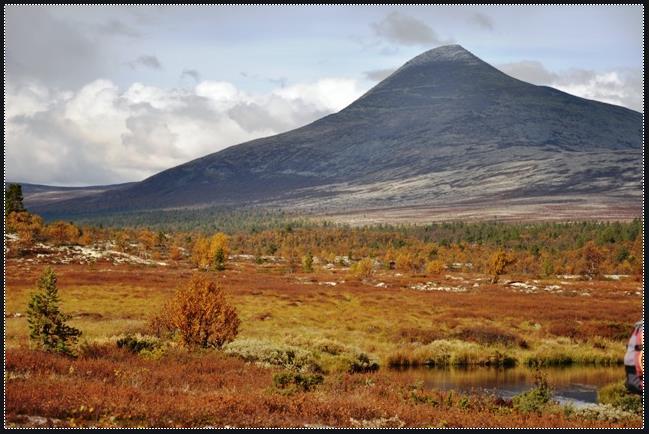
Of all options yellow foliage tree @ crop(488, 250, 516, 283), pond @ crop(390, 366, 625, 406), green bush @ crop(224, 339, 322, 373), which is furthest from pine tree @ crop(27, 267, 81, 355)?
yellow foliage tree @ crop(488, 250, 516, 283)

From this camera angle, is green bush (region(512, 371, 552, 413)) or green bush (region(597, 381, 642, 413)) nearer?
green bush (region(512, 371, 552, 413))

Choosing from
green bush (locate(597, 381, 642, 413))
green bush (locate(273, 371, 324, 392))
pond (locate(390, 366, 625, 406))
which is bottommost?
pond (locate(390, 366, 625, 406))

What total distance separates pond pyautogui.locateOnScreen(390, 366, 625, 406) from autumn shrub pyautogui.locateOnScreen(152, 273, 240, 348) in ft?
35.1

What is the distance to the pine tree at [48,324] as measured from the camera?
25.9m

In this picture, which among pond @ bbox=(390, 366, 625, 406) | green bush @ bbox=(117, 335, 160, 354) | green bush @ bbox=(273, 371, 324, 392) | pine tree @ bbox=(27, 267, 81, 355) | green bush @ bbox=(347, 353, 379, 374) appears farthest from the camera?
green bush @ bbox=(347, 353, 379, 374)

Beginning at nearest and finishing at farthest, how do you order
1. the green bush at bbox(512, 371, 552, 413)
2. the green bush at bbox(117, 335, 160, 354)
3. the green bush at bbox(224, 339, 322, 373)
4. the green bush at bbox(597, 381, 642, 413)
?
the green bush at bbox(512, 371, 552, 413), the green bush at bbox(597, 381, 642, 413), the green bush at bbox(117, 335, 160, 354), the green bush at bbox(224, 339, 322, 373)

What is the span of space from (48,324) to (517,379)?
89.0 feet

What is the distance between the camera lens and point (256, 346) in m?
34.8

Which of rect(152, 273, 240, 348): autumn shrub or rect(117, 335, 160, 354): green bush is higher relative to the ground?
rect(152, 273, 240, 348): autumn shrub

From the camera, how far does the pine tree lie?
2591 cm

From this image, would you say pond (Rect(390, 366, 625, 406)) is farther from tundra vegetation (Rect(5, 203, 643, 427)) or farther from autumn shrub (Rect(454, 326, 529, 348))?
autumn shrub (Rect(454, 326, 529, 348))

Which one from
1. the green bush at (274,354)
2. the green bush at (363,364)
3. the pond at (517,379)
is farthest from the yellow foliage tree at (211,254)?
the green bush at (274,354)

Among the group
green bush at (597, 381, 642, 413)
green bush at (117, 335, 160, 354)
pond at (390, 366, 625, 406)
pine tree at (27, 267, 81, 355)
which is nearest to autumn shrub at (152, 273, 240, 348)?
green bush at (117, 335, 160, 354)

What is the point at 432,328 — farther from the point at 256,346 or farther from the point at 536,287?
the point at 536,287
